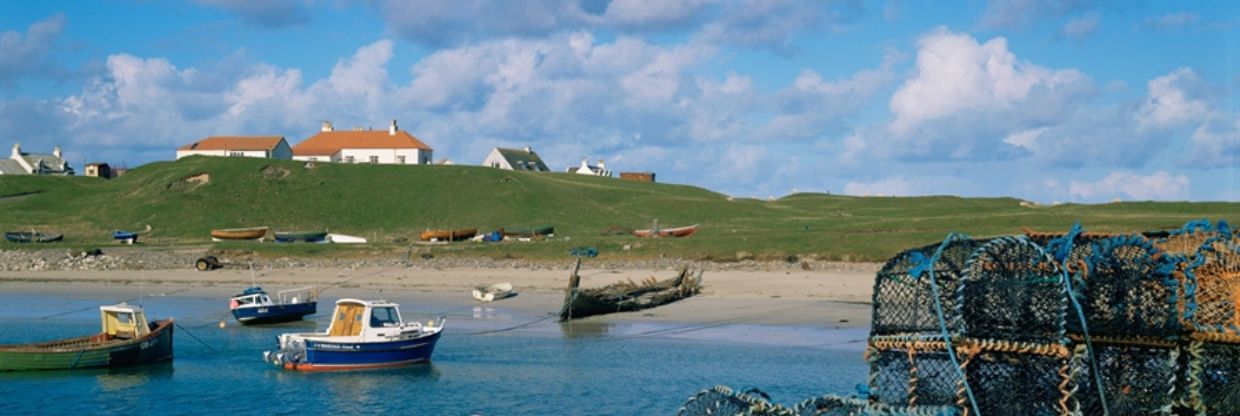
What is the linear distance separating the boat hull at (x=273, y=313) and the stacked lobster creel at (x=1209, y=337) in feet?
108

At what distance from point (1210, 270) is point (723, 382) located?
15.2 meters

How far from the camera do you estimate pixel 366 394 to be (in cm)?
2748

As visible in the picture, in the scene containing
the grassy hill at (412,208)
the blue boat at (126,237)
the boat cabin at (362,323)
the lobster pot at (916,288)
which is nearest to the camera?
the lobster pot at (916,288)

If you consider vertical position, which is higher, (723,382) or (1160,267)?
(1160,267)

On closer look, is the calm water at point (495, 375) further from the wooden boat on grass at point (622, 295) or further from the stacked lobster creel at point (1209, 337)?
the stacked lobster creel at point (1209, 337)

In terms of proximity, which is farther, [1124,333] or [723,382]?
[723,382]

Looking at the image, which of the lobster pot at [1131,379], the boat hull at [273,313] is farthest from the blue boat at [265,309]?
the lobster pot at [1131,379]

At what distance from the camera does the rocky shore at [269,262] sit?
5316cm

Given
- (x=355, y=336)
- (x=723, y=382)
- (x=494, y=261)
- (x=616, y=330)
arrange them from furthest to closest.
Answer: (x=494, y=261)
(x=616, y=330)
(x=355, y=336)
(x=723, y=382)

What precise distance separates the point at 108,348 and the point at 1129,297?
25586 millimetres

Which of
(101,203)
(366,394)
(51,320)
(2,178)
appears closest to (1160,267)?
(366,394)

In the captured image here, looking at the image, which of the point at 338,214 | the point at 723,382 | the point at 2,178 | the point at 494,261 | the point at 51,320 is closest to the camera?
the point at 723,382

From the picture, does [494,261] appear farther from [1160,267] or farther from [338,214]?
[1160,267]

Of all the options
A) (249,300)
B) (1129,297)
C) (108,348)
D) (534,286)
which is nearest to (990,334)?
(1129,297)
